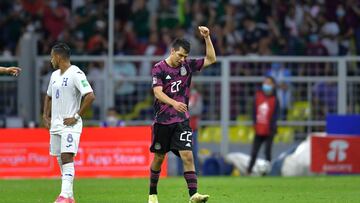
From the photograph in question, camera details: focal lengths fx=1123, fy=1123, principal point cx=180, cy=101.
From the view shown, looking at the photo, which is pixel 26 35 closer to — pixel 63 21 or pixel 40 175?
pixel 63 21

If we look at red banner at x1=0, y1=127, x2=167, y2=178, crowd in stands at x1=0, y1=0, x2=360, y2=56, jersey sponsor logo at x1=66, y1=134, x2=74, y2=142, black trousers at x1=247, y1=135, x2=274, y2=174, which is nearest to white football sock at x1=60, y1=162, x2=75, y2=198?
jersey sponsor logo at x1=66, y1=134, x2=74, y2=142

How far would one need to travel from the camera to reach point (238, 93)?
27766mm

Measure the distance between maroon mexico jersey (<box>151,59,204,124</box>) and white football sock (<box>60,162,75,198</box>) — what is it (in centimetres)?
134

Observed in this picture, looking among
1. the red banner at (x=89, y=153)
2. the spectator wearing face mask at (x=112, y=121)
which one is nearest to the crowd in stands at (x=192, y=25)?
Result: the spectator wearing face mask at (x=112, y=121)

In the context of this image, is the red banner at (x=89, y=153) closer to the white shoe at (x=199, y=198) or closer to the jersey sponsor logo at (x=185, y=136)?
the jersey sponsor logo at (x=185, y=136)

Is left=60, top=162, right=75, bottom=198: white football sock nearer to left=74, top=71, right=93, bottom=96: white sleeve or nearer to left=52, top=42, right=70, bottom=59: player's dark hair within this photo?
left=74, top=71, right=93, bottom=96: white sleeve

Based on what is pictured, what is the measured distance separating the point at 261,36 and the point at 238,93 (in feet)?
7.19

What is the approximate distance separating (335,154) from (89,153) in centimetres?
553

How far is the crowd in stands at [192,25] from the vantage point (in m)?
29.1

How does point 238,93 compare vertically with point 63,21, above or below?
below

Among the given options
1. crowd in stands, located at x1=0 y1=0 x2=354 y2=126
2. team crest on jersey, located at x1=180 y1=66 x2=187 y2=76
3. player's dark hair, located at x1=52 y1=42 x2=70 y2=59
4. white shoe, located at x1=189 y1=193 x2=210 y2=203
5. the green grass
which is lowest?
the green grass

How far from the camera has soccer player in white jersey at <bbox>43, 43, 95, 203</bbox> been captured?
1480 cm

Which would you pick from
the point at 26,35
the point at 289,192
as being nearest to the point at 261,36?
the point at 26,35

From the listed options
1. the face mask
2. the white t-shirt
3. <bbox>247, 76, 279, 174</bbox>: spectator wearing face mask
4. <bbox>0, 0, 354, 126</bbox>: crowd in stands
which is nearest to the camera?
the white t-shirt
